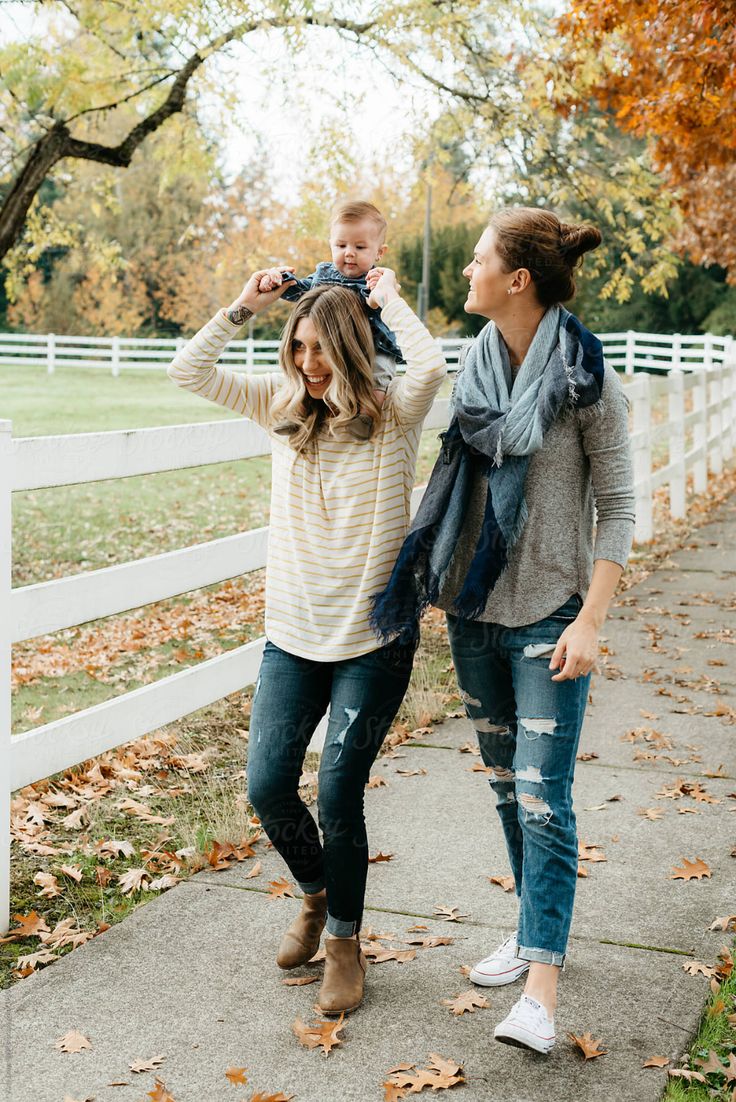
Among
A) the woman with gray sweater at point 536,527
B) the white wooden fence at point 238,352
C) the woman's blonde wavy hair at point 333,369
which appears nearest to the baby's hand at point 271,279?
the woman's blonde wavy hair at point 333,369

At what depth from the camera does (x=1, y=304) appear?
→ 47.2 m

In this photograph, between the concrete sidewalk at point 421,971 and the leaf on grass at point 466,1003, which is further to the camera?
the leaf on grass at point 466,1003

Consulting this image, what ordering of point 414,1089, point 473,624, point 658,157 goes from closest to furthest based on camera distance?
point 414,1089, point 473,624, point 658,157

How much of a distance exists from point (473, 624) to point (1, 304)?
4725 cm

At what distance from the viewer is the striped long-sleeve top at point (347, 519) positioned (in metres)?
3.18

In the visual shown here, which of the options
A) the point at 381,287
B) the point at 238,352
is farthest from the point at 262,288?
the point at 238,352

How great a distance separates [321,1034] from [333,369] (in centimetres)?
168

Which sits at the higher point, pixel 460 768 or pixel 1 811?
pixel 1 811

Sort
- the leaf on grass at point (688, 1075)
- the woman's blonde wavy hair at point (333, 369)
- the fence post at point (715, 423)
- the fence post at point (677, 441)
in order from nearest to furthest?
the leaf on grass at point (688, 1075) < the woman's blonde wavy hair at point (333, 369) < the fence post at point (677, 441) < the fence post at point (715, 423)

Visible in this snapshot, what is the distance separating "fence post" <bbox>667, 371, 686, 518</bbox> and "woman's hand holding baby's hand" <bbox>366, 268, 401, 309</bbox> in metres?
8.79

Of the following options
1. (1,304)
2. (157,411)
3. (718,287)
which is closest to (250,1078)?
(157,411)

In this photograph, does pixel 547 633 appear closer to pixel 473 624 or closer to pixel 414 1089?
pixel 473 624

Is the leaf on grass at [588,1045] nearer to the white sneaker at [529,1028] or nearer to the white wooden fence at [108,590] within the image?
the white sneaker at [529,1028]

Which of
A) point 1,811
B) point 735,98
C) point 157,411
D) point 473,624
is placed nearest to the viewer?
point 473,624
